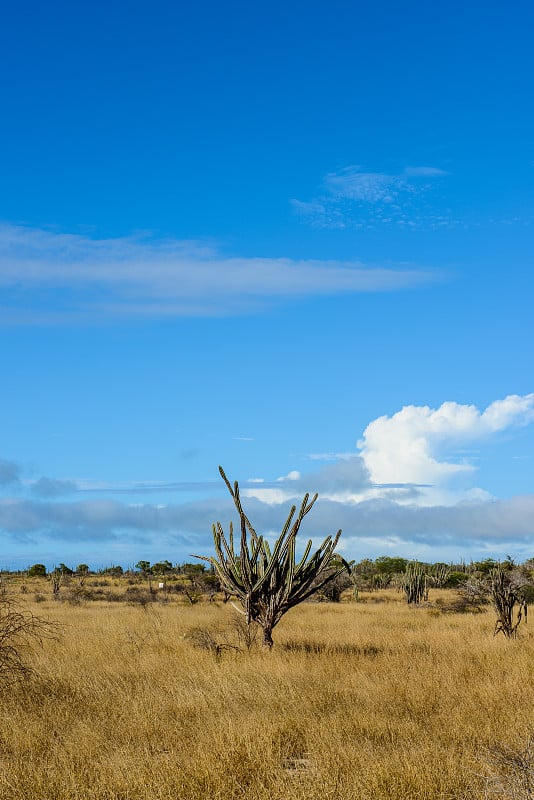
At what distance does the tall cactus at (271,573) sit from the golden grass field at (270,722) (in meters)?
0.96

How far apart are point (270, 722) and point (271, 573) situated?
20.8ft

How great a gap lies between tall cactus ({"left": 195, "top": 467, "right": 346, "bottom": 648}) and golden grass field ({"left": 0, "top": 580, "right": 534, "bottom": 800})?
963mm

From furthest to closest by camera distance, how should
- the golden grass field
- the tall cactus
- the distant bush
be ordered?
the distant bush → the tall cactus → the golden grass field

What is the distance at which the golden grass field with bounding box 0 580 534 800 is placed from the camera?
6.31 meters

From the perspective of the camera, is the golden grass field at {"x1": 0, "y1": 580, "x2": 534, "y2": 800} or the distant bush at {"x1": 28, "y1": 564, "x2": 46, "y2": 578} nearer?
the golden grass field at {"x1": 0, "y1": 580, "x2": 534, "y2": 800}

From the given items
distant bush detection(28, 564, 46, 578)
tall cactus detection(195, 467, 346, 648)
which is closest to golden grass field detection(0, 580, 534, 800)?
tall cactus detection(195, 467, 346, 648)

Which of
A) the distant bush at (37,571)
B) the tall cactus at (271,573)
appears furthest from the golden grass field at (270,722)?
the distant bush at (37,571)

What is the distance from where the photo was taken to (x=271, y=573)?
1445cm

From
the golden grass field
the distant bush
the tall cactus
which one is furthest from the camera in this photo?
the distant bush

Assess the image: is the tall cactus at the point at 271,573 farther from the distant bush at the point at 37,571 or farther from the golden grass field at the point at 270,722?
the distant bush at the point at 37,571

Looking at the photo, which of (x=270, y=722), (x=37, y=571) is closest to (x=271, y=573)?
(x=270, y=722)

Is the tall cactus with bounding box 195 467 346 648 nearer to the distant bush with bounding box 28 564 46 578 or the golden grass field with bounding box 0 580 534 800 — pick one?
the golden grass field with bounding box 0 580 534 800

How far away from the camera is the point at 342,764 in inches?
263

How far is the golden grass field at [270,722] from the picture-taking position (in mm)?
6312
